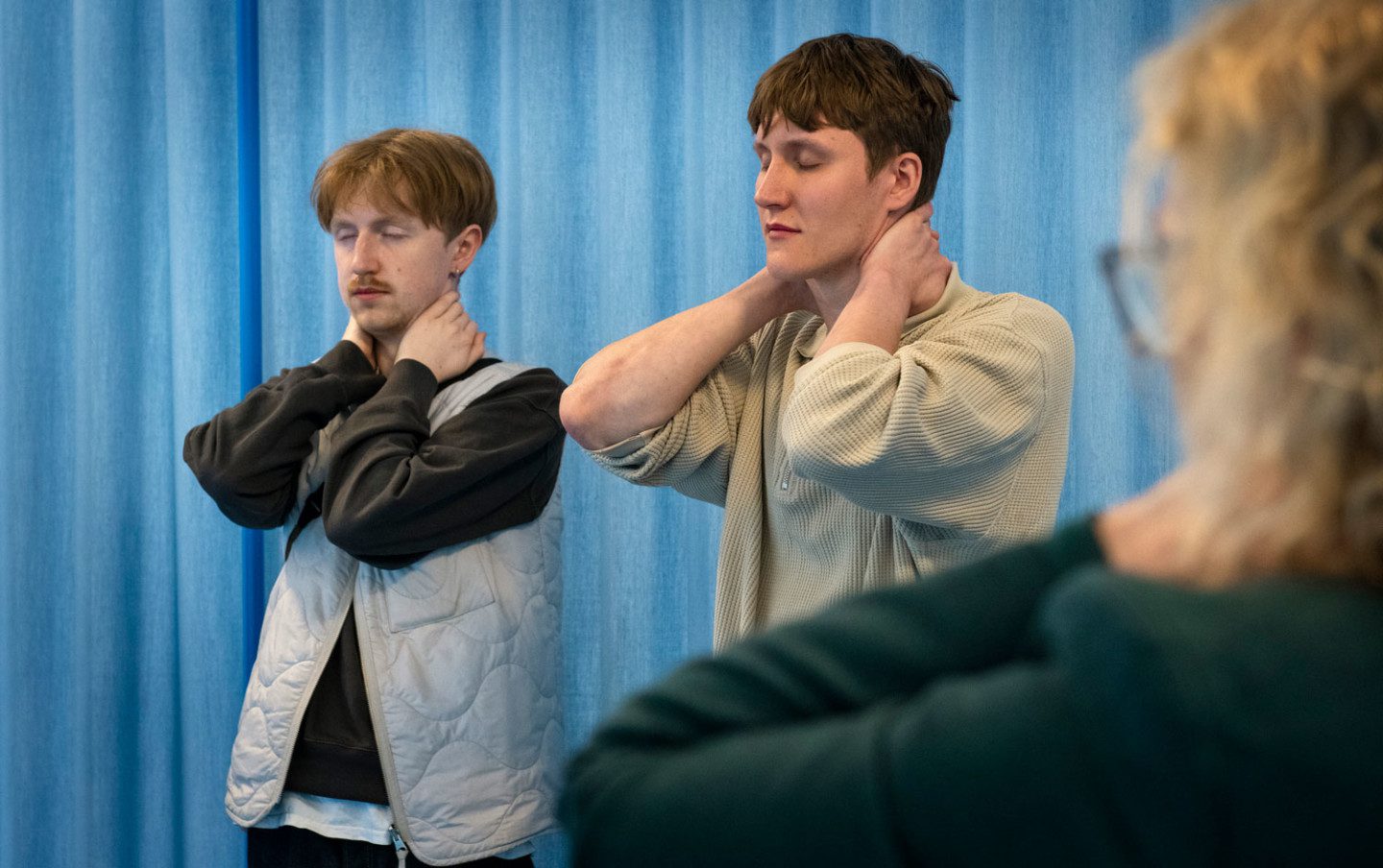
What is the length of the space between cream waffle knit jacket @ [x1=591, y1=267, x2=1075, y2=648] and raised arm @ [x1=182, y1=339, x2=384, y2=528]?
0.49 m

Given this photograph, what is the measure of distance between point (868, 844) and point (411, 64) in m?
2.12

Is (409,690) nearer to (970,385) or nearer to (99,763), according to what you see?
(970,385)

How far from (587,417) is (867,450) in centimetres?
39

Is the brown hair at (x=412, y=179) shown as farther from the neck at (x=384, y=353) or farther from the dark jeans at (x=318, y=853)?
the dark jeans at (x=318, y=853)

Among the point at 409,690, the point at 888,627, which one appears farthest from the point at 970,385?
the point at 409,690

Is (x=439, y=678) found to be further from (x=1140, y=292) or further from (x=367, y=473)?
(x=1140, y=292)

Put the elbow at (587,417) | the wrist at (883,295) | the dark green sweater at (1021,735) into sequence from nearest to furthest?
1. the dark green sweater at (1021,735)
2. the wrist at (883,295)
3. the elbow at (587,417)

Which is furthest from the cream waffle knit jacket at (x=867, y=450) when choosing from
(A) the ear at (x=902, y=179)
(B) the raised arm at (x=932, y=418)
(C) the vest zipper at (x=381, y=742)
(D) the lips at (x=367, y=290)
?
(D) the lips at (x=367, y=290)

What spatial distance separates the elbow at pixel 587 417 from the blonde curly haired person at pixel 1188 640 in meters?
0.92

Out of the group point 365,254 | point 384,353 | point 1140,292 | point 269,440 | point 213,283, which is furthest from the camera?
point 213,283

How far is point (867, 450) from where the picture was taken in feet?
3.94

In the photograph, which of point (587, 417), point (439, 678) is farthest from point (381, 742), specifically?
point (587, 417)

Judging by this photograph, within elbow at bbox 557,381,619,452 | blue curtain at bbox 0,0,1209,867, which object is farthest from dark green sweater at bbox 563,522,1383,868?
blue curtain at bbox 0,0,1209,867

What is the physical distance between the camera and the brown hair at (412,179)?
1829 mm
